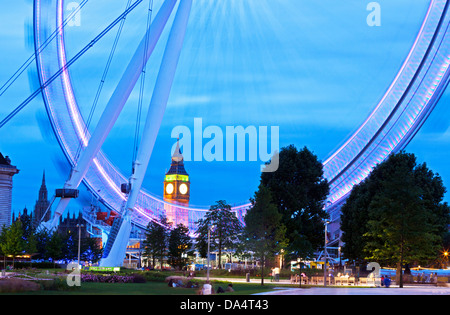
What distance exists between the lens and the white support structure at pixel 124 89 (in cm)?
5628

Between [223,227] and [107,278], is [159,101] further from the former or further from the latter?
[223,227]

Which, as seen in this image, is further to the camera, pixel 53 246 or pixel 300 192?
pixel 300 192

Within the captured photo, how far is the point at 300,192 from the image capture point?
74375 mm

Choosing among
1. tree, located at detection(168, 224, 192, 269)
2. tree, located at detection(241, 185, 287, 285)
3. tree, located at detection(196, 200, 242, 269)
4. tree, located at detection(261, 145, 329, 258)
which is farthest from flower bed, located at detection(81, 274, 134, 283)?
tree, located at detection(168, 224, 192, 269)

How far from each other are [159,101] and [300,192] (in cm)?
2472

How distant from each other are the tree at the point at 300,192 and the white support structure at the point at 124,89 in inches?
815

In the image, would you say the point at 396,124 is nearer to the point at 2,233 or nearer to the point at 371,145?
the point at 371,145

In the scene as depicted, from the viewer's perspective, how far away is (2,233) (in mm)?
63375

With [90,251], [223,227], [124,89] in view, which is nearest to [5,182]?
[124,89]

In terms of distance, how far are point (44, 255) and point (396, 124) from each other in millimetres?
40498

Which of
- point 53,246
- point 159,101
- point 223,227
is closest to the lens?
point 159,101

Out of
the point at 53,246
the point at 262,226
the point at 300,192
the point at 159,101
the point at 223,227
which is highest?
the point at 159,101

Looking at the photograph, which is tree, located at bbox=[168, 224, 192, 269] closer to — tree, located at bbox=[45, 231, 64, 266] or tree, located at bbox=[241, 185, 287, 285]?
tree, located at bbox=[45, 231, 64, 266]
